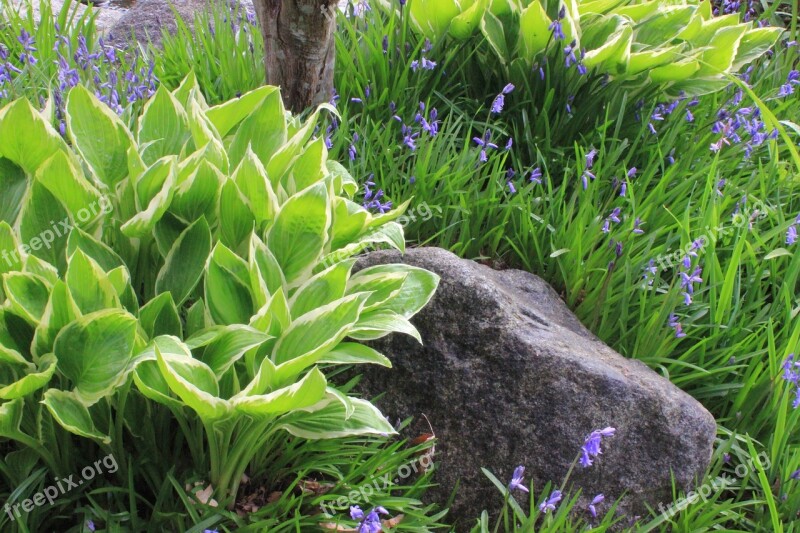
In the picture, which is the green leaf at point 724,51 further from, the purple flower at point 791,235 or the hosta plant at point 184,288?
the hosta plant at point 184,288

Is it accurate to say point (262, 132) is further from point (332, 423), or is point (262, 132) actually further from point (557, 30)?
point (557, 30)

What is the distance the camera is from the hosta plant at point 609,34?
10.1 feet

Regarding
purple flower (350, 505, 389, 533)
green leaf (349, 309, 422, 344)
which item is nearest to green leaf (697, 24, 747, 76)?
green leaf (349, 309, 422, 344)

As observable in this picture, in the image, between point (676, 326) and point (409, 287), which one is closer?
point (409, 287)

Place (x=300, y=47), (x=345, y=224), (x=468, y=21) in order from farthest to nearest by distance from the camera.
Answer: (x=468, y=21) → (x=300, y=47) → (x=345, y=224)

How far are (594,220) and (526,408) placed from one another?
81 centimetres

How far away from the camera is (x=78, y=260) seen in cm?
152

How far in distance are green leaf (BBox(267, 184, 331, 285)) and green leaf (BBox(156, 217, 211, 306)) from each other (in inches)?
6.0

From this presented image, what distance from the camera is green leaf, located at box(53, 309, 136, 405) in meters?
1.47

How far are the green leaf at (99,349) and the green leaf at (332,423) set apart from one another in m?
0.37

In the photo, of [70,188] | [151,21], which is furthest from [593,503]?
[151,21]

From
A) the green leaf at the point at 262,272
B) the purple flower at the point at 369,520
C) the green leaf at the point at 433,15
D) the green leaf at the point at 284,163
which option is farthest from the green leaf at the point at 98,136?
the green leaf at the point at 433,15

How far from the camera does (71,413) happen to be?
1.54 metres

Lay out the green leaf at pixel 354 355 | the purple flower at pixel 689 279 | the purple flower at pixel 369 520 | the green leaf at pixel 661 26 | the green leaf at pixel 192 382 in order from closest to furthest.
→ the green leaf at pixel 192 382 < the purple flower at pixel 369 520 < the green leaf at pixel 354 355 < the purple flower at pixel 689 279 < the green leaf at pixel 661 26
